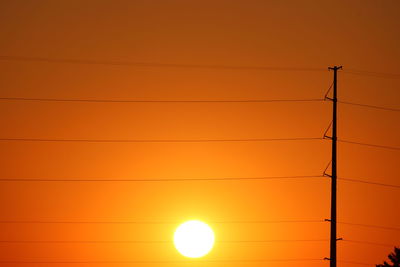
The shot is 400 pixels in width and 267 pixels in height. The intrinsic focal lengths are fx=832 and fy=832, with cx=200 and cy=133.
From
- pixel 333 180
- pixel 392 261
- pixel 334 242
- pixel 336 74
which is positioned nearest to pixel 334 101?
pixel 336 74

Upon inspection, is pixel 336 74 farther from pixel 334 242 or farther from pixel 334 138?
pixel 334 242

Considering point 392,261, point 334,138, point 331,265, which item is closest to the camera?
point 331,265

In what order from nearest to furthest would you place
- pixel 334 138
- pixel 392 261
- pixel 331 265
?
pixel 331 265, pixel 334 138, pixel 392 261

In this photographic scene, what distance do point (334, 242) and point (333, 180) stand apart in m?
4.03

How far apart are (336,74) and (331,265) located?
13261 mm

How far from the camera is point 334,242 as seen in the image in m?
49.2

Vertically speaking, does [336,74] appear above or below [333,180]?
above

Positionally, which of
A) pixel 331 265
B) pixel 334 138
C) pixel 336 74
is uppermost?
pixel 336 74

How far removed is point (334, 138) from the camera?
2077 inches

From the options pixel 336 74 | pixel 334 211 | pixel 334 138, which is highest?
pixel 336 74

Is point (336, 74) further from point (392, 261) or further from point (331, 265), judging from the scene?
point (392, 261)

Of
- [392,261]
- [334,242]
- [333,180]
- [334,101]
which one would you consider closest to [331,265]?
[334,242]

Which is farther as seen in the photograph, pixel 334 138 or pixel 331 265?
pixel 334 138

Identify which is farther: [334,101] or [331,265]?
[334,101]
